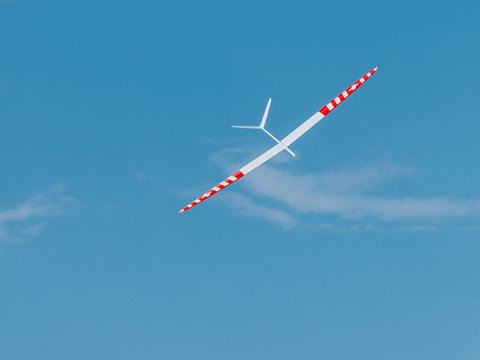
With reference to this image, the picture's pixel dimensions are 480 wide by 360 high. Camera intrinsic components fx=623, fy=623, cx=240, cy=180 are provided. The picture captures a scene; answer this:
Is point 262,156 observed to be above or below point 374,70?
below

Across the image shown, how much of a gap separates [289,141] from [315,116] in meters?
6.90

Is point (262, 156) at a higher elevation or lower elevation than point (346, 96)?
lower

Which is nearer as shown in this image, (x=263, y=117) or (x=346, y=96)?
(x=263, y=117)

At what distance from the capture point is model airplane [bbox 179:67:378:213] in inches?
3900

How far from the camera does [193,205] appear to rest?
96.3 meters

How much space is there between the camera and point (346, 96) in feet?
347

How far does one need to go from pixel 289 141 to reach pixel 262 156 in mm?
5223

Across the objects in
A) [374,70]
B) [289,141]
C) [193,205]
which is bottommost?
[193,205]

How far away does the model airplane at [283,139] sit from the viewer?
9906cm

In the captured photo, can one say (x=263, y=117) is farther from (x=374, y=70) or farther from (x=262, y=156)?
(x=374, y=70)

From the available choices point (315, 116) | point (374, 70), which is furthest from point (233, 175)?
point (374, 70)

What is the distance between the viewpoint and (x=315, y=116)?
105 meters

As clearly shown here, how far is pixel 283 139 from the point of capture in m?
103

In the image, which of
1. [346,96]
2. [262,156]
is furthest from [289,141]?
[346,96]
